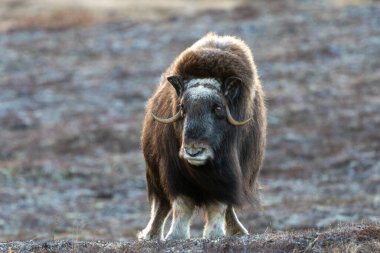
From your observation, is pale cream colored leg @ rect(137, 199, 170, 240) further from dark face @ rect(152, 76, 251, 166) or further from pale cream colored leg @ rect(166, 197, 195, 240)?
dark face @ rect(152, 76, 251, 166)

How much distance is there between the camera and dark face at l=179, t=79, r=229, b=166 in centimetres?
707

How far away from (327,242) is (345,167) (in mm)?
12998

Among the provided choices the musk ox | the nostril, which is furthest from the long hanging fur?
the nostril

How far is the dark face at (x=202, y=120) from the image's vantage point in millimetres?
7074

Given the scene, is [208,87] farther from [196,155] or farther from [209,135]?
[196,155]

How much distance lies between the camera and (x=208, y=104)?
7320mm

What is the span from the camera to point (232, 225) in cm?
829

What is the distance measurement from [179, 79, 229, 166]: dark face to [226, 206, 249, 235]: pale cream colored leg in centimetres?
111

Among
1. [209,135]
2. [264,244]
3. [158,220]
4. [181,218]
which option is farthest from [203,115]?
[158,220]

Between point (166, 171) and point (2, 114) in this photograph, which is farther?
point (2, 114)

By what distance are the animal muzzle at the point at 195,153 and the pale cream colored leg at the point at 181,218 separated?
0.59 metres

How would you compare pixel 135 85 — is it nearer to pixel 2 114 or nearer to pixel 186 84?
pixel 2 114

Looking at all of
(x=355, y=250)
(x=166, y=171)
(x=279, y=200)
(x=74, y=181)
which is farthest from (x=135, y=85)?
(x=355, y=250)

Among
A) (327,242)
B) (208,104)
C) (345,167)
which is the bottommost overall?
(345,167)
